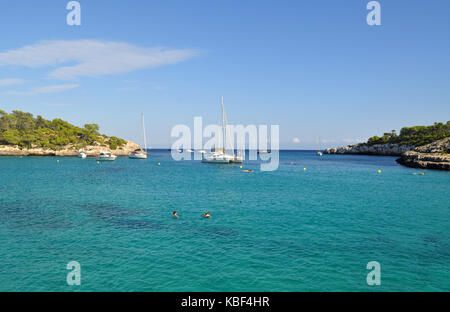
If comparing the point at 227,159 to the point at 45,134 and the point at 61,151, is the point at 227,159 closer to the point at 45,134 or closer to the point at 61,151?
the point at 61,151

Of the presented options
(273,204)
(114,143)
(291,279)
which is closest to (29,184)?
(273,204)

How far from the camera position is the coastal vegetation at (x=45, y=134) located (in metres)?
146

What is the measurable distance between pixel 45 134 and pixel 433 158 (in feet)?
607

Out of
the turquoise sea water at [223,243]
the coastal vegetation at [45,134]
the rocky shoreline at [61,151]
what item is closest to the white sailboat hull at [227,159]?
the turquoise sea water at [223,243]

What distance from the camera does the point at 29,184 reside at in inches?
2061

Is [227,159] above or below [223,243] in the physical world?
above

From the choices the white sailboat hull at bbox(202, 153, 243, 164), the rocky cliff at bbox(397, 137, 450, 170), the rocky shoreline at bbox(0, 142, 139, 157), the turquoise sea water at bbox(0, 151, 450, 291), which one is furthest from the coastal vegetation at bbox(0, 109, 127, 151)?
the rocky cliff at bbox(397, 137, 450, 170)

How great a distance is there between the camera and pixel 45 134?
160 meters

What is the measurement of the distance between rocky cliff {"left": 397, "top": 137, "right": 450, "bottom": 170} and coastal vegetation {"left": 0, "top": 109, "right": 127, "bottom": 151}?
15441cm

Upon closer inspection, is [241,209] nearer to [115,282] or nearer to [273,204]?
[273,204]

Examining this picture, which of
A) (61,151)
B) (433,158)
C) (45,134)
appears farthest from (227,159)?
(45,134)

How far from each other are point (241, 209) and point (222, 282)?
735 inches

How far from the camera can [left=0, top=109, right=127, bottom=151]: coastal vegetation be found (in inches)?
5743
